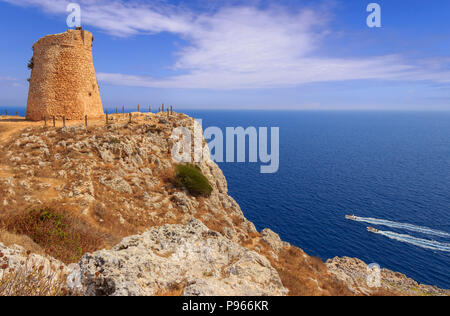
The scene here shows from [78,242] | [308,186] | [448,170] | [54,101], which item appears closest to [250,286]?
[78,242]

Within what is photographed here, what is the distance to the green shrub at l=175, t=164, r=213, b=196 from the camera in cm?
2562

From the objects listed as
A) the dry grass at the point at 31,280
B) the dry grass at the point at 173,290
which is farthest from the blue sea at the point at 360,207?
the dry grass at the point at 31,280

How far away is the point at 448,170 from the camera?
4075 inches

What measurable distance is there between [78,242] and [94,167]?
13478 mm

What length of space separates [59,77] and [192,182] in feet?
81.9

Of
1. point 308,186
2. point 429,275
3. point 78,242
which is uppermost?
point 78,242

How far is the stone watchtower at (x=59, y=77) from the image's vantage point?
31.7m

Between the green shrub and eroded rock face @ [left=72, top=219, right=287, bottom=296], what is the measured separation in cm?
1569

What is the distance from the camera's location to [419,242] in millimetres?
51656

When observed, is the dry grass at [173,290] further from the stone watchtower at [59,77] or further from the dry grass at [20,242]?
the stone watchtower at [59,77]

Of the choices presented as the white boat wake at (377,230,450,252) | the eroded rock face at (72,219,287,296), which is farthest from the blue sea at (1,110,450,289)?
the eroded rock face at (72,219,287,296)

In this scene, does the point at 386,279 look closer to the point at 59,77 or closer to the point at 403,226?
the point at 403,226

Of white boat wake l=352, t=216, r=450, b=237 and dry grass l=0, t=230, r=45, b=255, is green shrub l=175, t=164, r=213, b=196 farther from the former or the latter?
white boat wake l=352, t=216, r=450, b=237

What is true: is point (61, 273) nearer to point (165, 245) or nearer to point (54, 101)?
point (165, 245)
